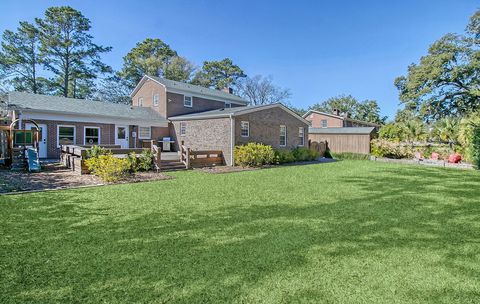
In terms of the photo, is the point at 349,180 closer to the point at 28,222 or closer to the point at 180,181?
the point at 180,181

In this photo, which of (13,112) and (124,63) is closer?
(13,112)

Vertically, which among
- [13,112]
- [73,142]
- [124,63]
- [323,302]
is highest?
[124,63]

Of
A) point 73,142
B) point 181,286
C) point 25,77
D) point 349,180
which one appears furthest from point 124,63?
point 181,286

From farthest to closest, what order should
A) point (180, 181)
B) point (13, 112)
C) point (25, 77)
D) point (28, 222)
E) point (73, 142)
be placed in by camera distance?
point (25, 77) < point (73, 142) < point (13, 112) < point (180, 181) < point (28, 222)

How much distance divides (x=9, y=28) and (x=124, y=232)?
126 ft

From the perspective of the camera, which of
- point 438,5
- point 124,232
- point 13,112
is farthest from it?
point 13,112

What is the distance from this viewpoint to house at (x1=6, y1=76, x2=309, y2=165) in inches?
670

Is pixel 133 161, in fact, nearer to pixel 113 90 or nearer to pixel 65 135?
pixel 65 135

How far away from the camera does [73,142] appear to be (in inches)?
717

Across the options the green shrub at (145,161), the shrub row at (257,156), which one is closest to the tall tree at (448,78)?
the shrub row at (257,156)

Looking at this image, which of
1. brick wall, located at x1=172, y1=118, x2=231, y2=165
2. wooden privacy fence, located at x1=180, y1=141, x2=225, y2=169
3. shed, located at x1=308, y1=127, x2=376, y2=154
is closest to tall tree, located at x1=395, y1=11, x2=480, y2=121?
shed, located at x1=308, y1=127, x2=376, y2=154

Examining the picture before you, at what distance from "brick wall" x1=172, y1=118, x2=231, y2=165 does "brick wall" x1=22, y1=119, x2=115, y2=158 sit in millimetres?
5261

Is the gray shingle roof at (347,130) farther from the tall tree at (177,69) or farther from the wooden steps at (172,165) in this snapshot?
the tall tree at (177,69)

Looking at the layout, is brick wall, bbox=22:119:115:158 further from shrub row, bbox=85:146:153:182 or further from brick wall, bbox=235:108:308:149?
brick wall, bbox=235:108:308:149
